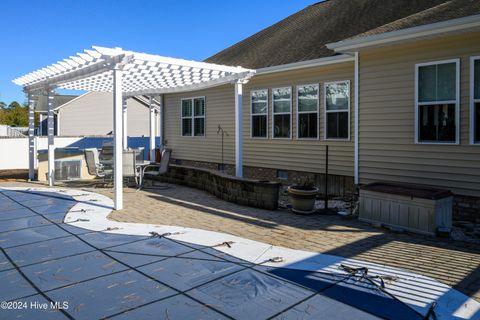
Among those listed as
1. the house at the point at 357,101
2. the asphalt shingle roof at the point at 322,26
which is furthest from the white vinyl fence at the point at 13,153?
the asphalt shingle roof at the point at 322,26

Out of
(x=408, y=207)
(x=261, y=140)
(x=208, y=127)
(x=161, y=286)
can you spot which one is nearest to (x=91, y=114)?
(x=208, y=127)

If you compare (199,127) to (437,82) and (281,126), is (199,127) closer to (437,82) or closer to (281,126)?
(281,126)

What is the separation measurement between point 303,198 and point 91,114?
2892 centimetres

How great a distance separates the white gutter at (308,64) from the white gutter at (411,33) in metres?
0.84

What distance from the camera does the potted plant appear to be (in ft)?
23.5

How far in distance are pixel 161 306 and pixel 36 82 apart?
31.9ft

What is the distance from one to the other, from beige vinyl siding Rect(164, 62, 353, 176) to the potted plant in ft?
7.44

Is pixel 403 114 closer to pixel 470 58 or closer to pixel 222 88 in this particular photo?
pixel 470 58

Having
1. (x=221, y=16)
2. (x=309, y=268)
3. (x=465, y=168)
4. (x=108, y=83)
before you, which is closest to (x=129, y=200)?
(x=108, y=83)

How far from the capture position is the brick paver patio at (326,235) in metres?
4.48

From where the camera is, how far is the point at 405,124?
7.55 m

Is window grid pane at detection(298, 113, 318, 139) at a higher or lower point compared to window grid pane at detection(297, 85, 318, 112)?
lower

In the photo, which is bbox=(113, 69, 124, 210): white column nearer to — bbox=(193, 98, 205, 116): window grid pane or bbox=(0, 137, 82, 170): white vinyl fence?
bbox=(193, 98, 205, 116): window grid pane

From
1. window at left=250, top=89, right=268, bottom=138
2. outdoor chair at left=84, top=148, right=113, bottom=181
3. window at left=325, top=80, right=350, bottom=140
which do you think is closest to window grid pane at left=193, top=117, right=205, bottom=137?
window at left=250, top=89, right=268, bottom=138
